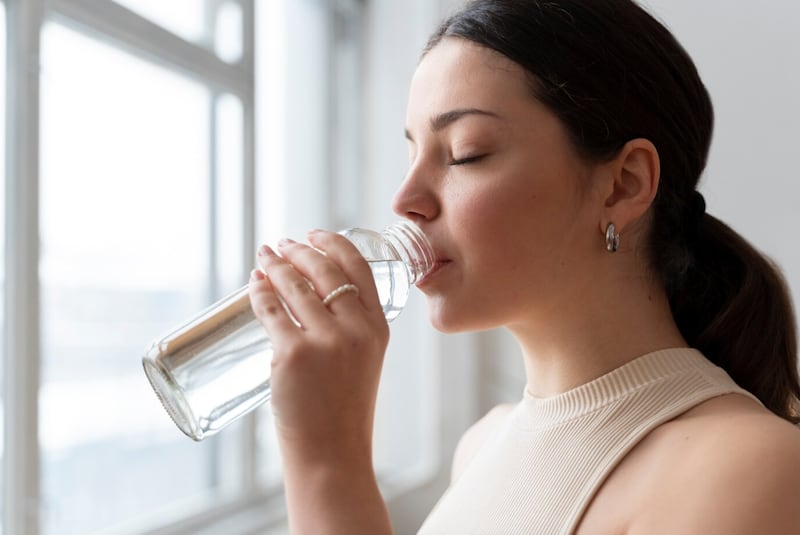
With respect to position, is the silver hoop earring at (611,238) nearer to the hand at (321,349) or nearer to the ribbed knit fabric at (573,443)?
the ribbed knit fabric at (573,443)

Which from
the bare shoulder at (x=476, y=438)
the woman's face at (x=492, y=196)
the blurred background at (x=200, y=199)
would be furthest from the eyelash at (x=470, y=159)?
the blurred background at (x=200, y=199)

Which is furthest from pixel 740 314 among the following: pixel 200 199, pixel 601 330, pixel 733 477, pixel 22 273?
pixel 200 199

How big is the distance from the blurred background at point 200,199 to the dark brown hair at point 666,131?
66cm

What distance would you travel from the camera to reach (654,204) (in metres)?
0.98

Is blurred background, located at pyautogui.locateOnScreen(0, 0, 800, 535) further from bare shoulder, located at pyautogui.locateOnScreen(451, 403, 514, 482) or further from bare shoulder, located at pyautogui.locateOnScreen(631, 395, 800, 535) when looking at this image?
bare shoulder, located at pyautogui.locateOnScreen(631, 395, 800, 535)

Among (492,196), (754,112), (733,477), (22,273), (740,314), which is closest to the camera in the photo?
(733,477)

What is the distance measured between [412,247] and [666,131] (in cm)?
29

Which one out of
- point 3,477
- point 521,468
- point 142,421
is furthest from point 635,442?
point 142,421

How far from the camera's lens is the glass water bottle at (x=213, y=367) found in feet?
2.50

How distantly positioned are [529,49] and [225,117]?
3.52ft

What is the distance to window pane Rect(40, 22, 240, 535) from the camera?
1348mm

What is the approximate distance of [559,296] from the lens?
3.01 feet

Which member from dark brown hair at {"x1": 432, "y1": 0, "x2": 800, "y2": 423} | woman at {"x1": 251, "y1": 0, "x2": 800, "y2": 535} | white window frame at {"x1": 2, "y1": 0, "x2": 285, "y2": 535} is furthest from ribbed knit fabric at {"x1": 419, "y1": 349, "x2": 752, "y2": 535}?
white window frame at {"x1": 2, "y1": 0, "x2": 285, "y2": 535}

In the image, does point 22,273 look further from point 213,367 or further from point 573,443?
point 573,443
